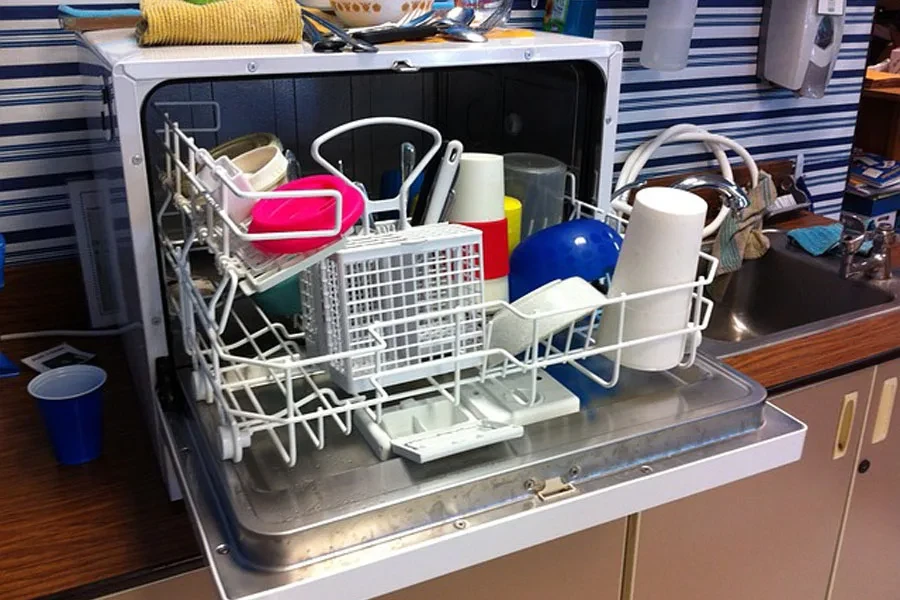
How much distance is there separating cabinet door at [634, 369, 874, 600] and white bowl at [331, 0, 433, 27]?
2.45 ft

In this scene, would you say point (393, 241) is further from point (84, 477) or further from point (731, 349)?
point (731, 349)

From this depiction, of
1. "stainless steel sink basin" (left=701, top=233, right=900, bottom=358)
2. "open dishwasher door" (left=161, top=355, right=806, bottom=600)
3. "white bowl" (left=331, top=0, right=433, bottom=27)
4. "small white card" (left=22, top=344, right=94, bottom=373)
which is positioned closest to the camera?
"open dishwasher door" (left=161, top=355, right=806, bottom=600)

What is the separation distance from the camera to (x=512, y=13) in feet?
4.81

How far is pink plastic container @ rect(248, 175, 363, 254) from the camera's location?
661 mm

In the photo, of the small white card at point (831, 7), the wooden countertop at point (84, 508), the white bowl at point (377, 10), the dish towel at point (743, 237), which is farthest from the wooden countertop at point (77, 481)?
the small white card at point (831, 7)

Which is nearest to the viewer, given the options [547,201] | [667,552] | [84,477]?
[84,477]

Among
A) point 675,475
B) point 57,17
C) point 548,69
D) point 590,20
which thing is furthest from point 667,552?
point 57,17

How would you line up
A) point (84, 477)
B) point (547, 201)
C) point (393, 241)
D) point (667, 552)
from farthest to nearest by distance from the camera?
point (667, 552) → point (547, 201) → point (84, 477) → point (393, 241)

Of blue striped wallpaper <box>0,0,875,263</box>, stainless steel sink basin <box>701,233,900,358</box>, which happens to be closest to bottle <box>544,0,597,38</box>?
blue striped wallpaper <box>0,0,875,263</box>

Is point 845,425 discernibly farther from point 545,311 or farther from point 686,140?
point 545,311

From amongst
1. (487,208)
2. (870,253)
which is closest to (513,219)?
(487,208)

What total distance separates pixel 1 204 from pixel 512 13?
0.89 metres

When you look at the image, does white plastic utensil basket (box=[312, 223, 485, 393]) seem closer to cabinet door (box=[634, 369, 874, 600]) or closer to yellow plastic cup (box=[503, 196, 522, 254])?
yellow plastic cup (box=[503, 196, 522, 254])

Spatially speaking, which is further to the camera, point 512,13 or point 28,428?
point 512,13
